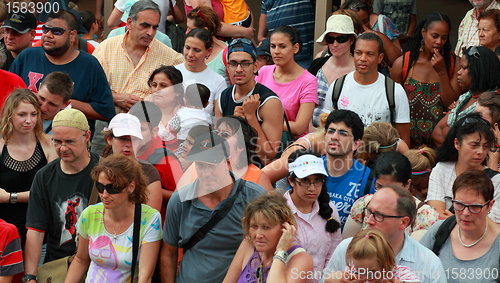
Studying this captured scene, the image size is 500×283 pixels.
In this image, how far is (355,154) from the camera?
14.3ft

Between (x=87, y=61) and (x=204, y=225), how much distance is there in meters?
2.54

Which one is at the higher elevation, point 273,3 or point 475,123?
point 273,3

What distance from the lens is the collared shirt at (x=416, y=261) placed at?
118 inches

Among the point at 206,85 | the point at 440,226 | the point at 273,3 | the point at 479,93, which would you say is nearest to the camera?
the point at 440,226

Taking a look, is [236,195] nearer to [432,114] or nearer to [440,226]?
[440,226]

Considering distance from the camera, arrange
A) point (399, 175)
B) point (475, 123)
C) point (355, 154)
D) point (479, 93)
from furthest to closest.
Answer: point (479, 93), point (355, 154), point (475, 123), point (399, 175)

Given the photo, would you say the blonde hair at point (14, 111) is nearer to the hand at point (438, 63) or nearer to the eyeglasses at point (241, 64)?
the eyeglasses at point (241, 64)

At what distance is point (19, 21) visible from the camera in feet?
18.2

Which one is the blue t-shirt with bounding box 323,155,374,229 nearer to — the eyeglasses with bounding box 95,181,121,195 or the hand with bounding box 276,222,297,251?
the hand with bounding box 276,222,297,251

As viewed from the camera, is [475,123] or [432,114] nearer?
[475,123]

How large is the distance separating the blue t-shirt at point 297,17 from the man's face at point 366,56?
1.65 meters

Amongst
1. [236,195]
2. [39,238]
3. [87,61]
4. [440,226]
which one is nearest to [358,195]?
[440,226]

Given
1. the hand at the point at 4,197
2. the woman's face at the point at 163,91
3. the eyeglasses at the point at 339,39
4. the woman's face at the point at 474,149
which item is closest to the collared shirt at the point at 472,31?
the eyeglasses at the point at 339,39

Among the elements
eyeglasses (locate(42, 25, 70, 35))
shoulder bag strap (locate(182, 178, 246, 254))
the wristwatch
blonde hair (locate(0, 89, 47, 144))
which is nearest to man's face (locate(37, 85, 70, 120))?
blonde hair (locate(0, 89, 47, 144))
